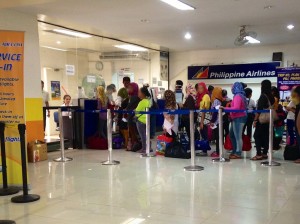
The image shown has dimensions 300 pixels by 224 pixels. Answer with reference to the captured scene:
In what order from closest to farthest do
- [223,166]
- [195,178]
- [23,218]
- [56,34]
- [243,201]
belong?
[23,218] < [243,201] < [195,178] < [223,166] < [56,34]

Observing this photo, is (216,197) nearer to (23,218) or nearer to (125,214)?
(125,214)

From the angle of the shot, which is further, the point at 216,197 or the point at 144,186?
the point at 144,186

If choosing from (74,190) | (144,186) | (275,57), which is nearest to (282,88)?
(275,57)

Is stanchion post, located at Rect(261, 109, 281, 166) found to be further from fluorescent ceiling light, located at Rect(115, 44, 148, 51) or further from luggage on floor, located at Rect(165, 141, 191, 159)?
fluorescent ceiling light, located at Rect(115, 44, 148, 51)

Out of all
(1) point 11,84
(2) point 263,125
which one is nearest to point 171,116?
(2) point 263,125

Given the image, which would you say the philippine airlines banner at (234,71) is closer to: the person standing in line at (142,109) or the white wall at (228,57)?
the white wall at (228,57)

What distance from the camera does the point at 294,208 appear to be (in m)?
3.79

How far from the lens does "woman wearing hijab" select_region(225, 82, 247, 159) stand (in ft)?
21.1

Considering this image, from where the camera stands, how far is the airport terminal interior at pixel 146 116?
411cm

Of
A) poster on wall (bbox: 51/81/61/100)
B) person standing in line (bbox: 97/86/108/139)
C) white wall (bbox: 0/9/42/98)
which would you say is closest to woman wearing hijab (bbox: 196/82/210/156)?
person standing in line (bbox: 97/86/108/139)

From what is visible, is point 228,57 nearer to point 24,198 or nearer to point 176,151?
point 176,151

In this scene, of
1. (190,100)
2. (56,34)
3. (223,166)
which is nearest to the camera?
(223,166)

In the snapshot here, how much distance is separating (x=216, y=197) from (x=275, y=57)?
347 inches

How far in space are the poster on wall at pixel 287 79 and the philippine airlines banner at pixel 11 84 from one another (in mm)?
7805
